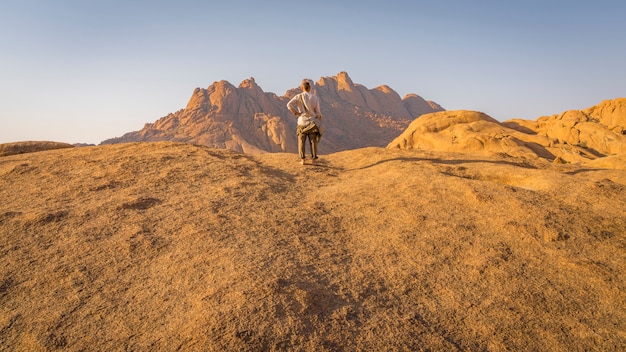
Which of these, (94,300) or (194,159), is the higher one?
(194,159)

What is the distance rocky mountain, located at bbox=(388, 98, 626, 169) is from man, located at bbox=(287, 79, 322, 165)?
10.7 meters

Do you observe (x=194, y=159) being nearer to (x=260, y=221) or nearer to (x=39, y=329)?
(x=260, y=221)

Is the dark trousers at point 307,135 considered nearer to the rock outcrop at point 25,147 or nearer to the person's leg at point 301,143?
the person's leg at point 301,143

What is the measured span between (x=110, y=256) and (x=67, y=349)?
124cm

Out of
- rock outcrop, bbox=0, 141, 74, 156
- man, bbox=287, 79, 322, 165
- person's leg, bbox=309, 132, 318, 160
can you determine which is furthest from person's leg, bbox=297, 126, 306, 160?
rock outcrop, bbox=0, 141, 74, 156

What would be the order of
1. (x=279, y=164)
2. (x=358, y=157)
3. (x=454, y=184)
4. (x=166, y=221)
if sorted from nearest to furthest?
(x=166, y=221)
(x=454, y=184)
(x=279, y=164)
(x=358, y=157)

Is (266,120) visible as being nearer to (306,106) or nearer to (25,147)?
(25,147)

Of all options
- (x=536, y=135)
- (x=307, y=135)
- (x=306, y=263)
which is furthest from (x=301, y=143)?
(x=536, y=135)

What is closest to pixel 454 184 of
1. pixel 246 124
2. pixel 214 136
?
pixel 214 136

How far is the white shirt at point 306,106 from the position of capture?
287 inches

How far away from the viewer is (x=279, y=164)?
24.3ft

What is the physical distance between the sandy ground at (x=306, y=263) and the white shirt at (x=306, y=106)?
6.75 ft

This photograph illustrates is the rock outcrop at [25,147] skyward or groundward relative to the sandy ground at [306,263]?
skyward

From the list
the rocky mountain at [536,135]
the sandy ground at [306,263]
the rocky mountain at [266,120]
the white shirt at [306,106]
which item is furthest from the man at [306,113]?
the rocky mountain at [266,120]
